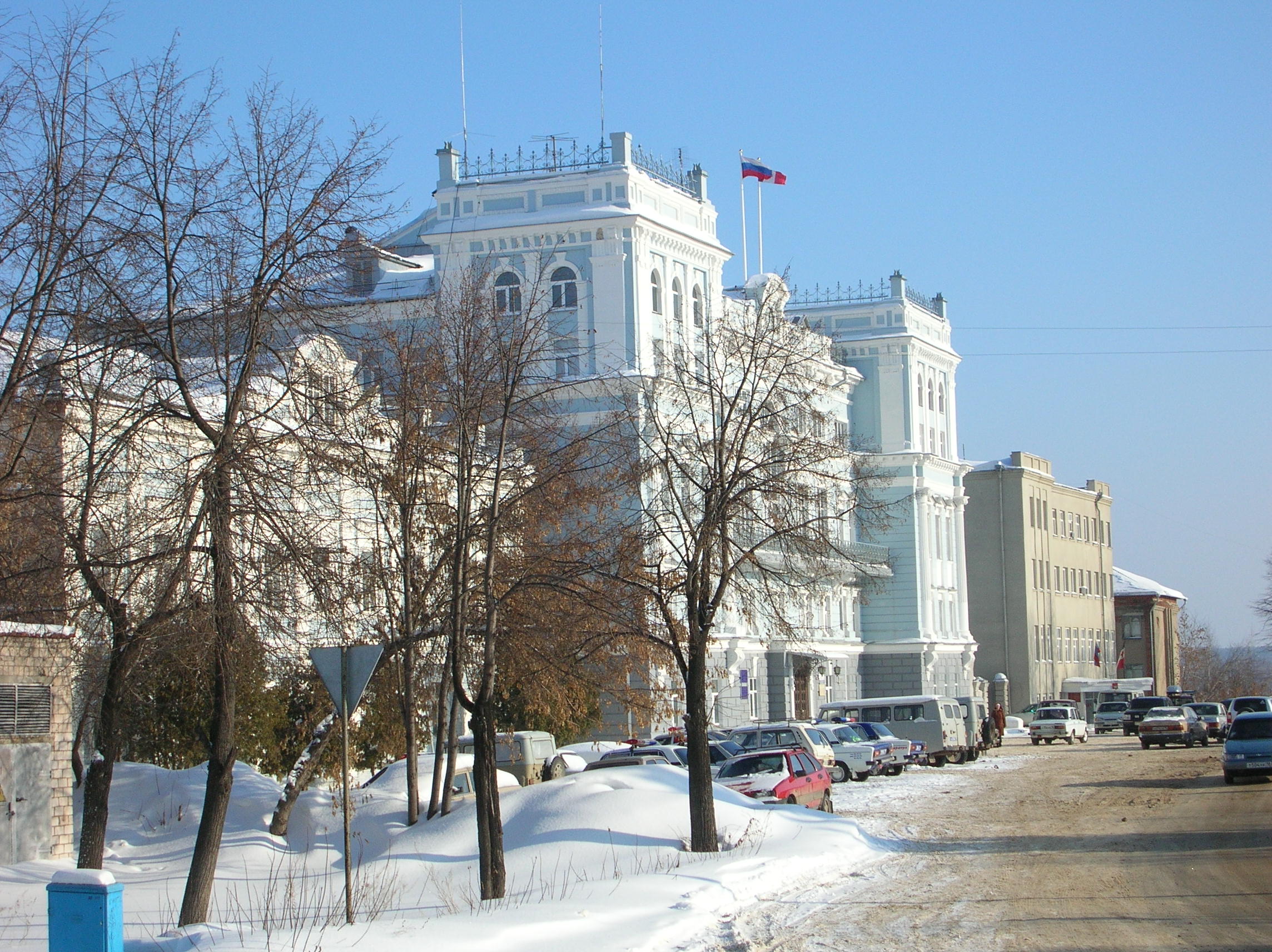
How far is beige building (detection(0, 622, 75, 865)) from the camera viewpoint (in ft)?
67.2

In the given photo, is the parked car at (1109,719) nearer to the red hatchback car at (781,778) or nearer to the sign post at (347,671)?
the red hatchback car at (781,778)

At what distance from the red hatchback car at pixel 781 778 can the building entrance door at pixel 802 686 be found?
3564 cm

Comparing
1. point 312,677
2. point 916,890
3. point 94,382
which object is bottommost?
point 916,890

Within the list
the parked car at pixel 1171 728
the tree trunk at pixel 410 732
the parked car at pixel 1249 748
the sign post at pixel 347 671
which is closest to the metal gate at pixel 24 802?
the tree trunk at pixel 410 732

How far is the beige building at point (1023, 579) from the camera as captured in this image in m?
93.2

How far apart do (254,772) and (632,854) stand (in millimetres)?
10767

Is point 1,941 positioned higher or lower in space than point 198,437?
lower

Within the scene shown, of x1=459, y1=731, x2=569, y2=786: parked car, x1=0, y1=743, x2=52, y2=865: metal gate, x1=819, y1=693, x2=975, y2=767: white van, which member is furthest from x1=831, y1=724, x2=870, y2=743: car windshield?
x1=0, y1=743, x2=52, y2=865: metal gate

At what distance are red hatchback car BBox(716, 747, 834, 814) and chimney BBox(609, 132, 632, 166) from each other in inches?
1063

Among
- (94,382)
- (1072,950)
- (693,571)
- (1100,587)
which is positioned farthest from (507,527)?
(1100,587)

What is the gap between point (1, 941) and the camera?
14727mm

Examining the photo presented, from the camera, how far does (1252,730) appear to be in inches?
1335

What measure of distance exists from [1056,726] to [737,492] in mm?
48863

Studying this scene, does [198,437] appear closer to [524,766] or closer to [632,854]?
[632,854]
